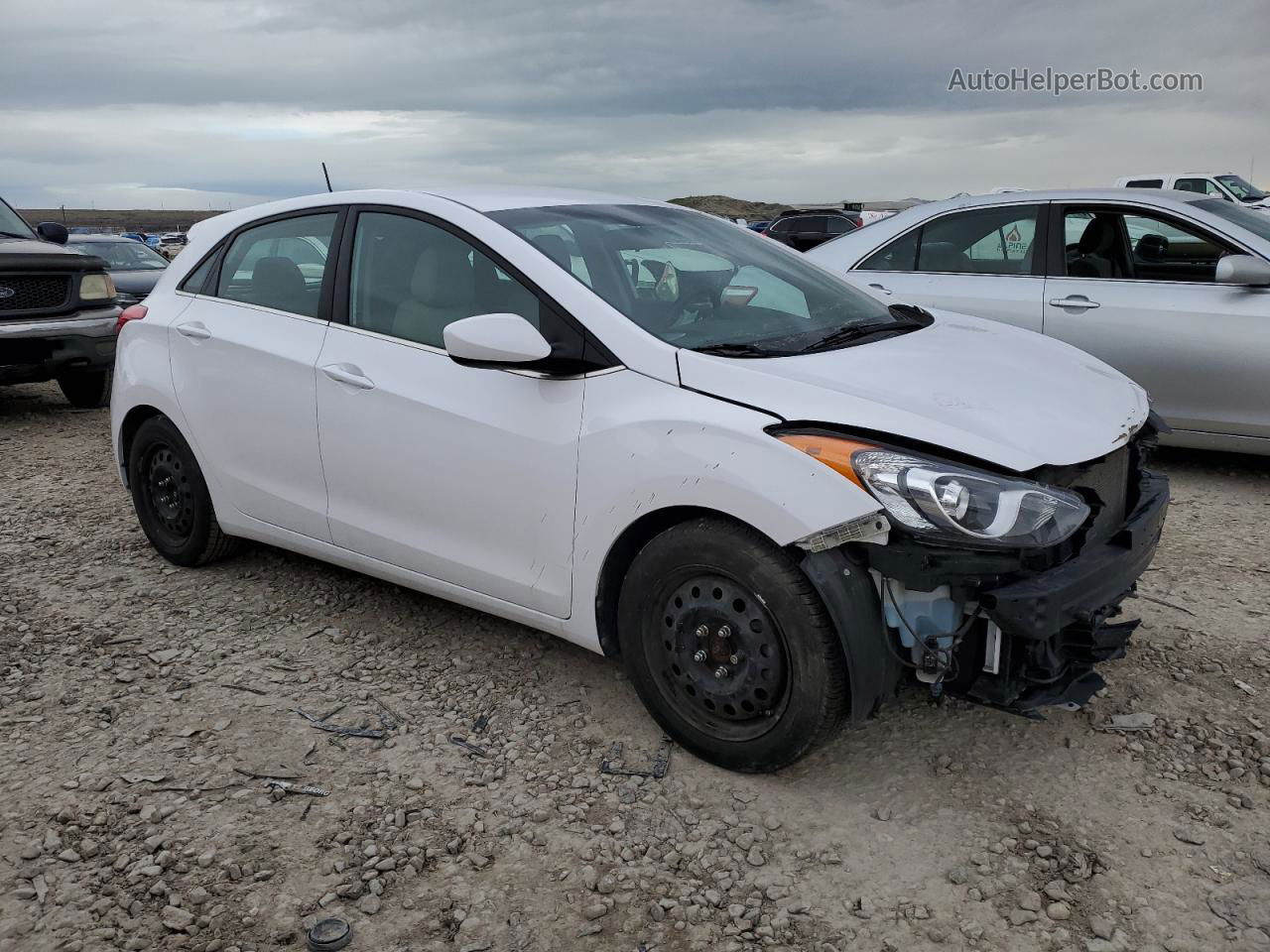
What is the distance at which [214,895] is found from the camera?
8.59ft

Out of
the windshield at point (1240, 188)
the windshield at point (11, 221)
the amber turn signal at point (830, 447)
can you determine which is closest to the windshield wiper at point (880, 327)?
the amber turn signal at point (830, 447)

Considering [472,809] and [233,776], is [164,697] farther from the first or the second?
[472,809]

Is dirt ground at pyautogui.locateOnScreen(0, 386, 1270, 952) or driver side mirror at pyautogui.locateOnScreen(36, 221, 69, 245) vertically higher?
driver side mirror at pyautogui.locateOnScreen(36, 221, 69, 245)

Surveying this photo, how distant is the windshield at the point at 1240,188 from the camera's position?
2081cm

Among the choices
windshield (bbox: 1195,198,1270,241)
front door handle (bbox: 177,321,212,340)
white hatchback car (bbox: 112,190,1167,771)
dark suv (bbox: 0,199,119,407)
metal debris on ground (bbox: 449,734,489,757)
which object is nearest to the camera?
white hatchback car (bbox: 112,190,1167,771)

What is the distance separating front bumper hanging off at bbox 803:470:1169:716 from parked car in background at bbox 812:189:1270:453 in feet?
9.39

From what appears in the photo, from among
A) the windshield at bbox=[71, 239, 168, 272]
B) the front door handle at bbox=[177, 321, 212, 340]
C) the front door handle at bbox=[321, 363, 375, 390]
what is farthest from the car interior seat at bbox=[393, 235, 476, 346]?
the windshield at bbox=[71, 239, 168, 272]

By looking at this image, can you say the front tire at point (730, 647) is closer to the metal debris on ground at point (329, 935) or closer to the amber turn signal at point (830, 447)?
the amber turn signal at point (830, 447)

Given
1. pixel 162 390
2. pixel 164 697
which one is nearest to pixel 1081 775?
pixel 164 697

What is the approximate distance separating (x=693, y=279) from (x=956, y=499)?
1.31 meters

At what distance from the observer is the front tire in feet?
9.00

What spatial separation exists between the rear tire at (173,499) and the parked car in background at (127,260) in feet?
33.4

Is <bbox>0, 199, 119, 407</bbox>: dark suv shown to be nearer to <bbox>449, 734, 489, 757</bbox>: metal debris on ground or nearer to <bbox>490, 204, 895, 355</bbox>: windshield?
<bbox>490, 204, 895, 355</bbox>: windshield

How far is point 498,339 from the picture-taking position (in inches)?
121
